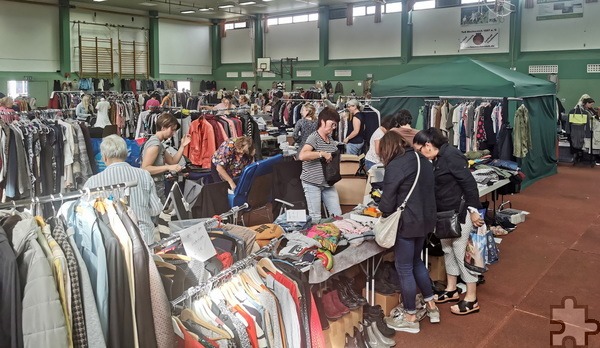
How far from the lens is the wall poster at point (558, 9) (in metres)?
13.0

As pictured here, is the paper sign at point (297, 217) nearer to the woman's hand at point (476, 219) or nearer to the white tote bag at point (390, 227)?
the white tote bag at point (390, 227)

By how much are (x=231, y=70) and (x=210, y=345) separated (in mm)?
19284

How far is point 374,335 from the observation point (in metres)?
3.67

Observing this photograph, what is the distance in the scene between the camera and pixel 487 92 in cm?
835

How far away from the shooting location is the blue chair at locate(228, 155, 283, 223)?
16.6ft

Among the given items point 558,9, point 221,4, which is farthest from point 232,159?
point 221,4

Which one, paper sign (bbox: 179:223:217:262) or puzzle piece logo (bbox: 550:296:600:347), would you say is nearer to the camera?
paper sign (bbox: 179:223:217:262)

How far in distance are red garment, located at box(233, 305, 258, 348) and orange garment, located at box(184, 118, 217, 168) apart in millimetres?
4798

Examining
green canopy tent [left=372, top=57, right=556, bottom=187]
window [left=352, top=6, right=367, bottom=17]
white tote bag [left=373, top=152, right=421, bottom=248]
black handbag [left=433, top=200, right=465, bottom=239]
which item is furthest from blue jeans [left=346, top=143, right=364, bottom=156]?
window [left=352, top=6, right=367, bottom=17]

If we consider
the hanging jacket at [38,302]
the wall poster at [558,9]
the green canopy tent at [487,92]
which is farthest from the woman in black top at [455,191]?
the wall poster at [558,9]

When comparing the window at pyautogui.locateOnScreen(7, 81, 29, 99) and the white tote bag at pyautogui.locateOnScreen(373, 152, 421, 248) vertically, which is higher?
the window at pyautogui.locateOnScreen(7, 81, 29, 99)

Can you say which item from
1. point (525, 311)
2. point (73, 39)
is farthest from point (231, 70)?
A: point (525, 311)

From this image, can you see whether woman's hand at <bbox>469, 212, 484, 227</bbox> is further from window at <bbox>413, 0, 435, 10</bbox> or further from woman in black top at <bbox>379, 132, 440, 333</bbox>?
window at <bbox>413, 0, 435, 10</bbox>

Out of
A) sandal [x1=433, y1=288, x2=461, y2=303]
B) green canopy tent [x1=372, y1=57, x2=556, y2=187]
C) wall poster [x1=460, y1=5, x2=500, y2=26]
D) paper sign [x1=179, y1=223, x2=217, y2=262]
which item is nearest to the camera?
paper sign [x1=179, y1=223, x2=217, y2=262]
